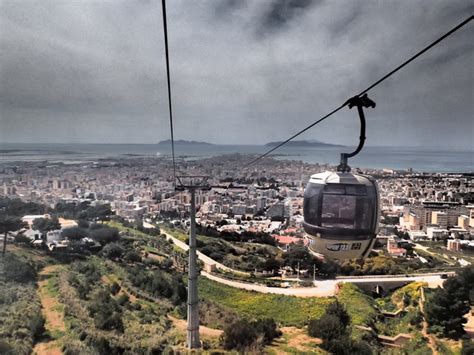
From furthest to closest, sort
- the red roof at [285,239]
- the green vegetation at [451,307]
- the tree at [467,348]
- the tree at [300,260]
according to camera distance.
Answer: the red roof at [285,239]
the tree at [300,260]
the green vegetation at [451,307]
the tree at [467,348]

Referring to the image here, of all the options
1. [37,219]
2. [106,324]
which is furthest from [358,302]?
[37,219]

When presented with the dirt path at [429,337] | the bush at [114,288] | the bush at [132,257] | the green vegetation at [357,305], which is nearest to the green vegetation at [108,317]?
the bush at [114,288]

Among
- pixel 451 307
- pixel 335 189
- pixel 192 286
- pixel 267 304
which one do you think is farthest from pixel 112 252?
pixel 335 189

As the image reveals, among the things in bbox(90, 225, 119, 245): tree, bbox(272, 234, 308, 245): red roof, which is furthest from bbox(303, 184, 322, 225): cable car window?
bbox(272, 234, 308, 245): red roof

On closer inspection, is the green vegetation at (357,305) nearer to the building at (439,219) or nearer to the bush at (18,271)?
the bush at (18,271)

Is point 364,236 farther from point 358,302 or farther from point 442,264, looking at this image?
point 442,264

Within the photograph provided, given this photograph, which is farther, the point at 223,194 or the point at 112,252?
the point at 223,194
